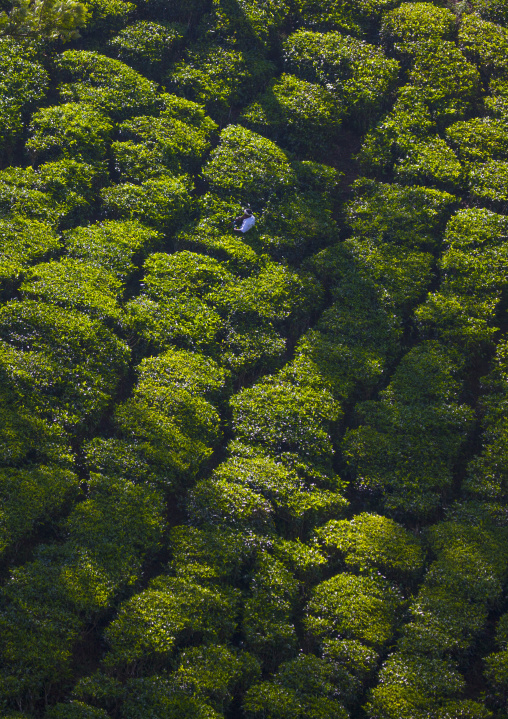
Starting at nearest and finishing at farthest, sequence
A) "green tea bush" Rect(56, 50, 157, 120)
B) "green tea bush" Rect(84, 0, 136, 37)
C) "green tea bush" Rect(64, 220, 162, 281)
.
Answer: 1. "green tea bush" Rect(64, 220, 162, 281)
2. "green tea bush" Rect(56, 50, 157, 120)
3. "green tea bush" Rect(84, 0, 136, 37)

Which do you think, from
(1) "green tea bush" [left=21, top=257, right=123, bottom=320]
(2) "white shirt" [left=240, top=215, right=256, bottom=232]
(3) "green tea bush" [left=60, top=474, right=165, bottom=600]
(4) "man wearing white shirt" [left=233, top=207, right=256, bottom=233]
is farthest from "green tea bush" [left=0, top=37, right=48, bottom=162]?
(3) "green tea bush" [left=60, top=474, right=165, bottom=600]

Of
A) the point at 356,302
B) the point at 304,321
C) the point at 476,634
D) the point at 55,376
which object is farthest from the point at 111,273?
the point at 476,634

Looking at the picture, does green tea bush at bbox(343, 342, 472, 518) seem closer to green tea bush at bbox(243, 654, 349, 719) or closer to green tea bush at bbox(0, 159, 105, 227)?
green tea bush at bbox(243, 654, 349, 719)

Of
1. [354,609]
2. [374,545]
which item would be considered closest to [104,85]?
[374,545]

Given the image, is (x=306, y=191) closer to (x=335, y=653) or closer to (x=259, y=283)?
(x=259, y=283)

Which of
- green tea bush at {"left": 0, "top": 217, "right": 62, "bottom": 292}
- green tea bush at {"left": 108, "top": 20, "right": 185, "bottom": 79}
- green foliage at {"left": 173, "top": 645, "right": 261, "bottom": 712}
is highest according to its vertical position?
green tea bush at {"left": 108, "top": 20, "right": 185, "bottom": 79}

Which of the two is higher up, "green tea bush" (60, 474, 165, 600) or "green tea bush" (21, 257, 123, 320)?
"green tea bush" (21, 257, 123, 320)

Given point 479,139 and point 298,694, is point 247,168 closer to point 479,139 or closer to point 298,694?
point 479,139

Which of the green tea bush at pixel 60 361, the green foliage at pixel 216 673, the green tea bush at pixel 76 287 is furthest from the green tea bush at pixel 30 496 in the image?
the green tea bush at pixel 76 287
